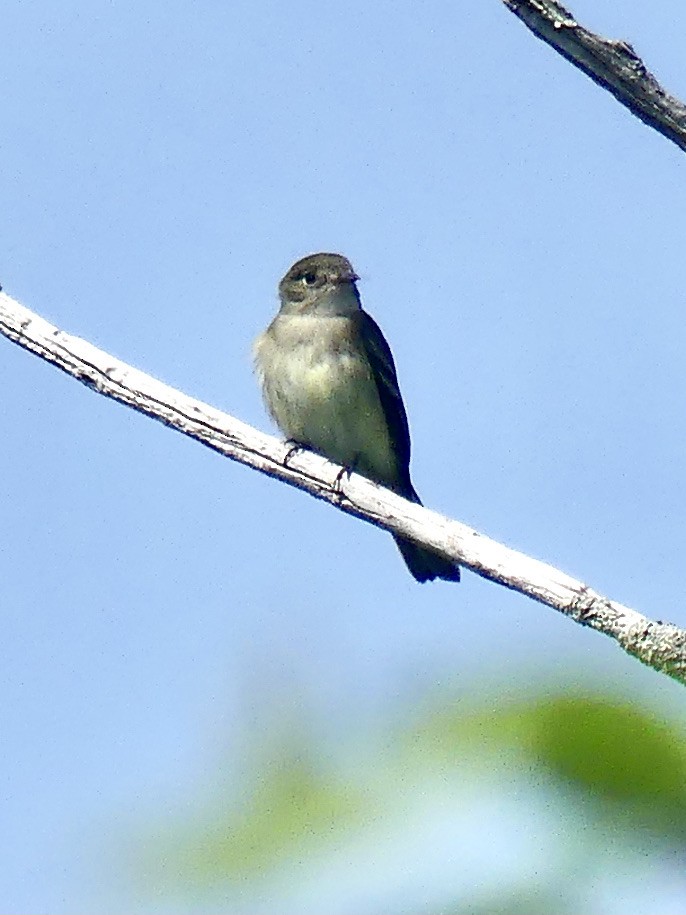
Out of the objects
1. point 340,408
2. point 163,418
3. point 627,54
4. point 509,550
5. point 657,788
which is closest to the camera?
point 657,788

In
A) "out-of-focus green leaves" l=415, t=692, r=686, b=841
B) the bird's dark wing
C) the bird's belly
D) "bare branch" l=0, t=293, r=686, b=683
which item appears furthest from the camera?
the bird's dark wing

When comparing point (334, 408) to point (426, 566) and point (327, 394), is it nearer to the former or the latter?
point (327, 394)

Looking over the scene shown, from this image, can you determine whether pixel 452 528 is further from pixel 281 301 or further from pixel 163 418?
pixel 281 301

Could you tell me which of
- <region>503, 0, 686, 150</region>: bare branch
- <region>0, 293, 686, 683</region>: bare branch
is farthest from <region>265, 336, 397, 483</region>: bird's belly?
<region>503, 0, 686, 150</region>: bare branch

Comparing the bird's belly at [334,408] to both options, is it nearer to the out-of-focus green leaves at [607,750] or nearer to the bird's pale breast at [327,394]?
the bird's pale breast at [327,394]

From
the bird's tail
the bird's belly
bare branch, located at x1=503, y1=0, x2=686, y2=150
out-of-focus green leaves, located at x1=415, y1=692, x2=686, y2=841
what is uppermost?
the bird's belly

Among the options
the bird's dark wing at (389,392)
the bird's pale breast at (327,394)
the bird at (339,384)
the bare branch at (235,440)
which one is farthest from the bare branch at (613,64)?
the bird's dark wing at (389,392)

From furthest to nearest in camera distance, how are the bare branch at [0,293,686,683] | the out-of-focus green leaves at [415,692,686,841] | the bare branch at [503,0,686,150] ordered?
1. the bare branch at [0,293,686,683]
2. the bare branch at [503,0,686,150]
3. the out-of-focus green leaves at [415,692,686,841]

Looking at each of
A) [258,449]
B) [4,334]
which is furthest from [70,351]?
[258,449]

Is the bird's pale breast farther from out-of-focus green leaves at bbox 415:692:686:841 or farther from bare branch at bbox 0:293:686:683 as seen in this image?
out-of-focus green leaves at bbox 415:692:686:841
